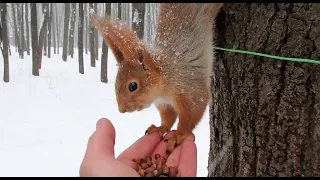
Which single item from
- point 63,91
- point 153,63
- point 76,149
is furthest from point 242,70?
point 63,91

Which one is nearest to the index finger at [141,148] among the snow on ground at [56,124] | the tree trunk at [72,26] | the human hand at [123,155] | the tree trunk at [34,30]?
the human hand at [123,155]

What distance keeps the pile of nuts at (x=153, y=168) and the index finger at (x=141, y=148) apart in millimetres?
53

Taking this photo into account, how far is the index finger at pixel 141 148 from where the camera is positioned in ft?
4.42

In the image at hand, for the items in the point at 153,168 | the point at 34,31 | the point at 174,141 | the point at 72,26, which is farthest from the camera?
the point at 72,26

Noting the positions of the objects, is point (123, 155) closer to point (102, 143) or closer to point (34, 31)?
point (102, 143)

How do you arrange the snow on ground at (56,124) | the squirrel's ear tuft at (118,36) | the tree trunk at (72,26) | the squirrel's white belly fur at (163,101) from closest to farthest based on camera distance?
the squirrel's ear tuft at (118,36)
the squirrel's white belly fur at (163,101)
the snow on ground at (56,124)
the tree trunk at (72,26)

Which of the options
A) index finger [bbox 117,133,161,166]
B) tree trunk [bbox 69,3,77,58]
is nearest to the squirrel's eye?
index finger [bbox 117,133,161,166]

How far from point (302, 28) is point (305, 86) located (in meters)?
0.17

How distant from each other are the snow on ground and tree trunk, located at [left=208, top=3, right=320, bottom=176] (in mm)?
602

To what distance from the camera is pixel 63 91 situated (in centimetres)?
804

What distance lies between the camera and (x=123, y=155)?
1353 mm

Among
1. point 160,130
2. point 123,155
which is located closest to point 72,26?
point 160,130

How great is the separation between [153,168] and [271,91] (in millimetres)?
456

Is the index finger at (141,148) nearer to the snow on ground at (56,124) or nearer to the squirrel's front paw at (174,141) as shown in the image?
the squirrel's front paw at (174,141)
